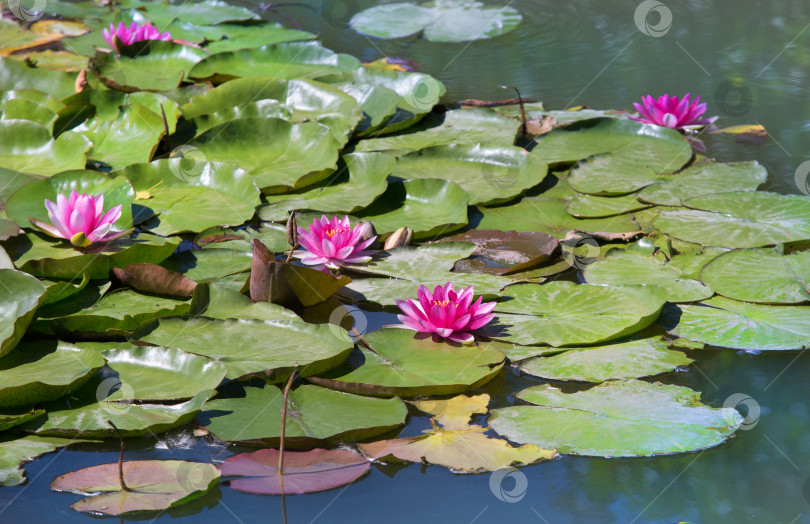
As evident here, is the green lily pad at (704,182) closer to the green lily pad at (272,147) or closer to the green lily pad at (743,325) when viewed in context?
the green lily pad at (743,325)

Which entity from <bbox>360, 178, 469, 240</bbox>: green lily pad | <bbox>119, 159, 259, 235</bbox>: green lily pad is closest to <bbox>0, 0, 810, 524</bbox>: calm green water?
<bbox>360, 178, 469, 240</bbox>: green lily pad

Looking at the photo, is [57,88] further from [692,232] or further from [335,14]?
[692,232]

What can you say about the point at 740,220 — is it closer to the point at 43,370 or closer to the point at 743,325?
the point at 743,325

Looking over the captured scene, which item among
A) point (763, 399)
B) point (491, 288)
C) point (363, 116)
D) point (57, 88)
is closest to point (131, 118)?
point (57, 88)

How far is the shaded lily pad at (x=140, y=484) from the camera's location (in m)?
1.48

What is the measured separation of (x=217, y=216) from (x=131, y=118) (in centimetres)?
90

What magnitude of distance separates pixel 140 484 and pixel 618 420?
1.09 m

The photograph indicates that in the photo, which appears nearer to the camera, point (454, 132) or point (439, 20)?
point (454, 132)

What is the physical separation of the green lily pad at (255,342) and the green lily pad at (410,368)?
7 cm

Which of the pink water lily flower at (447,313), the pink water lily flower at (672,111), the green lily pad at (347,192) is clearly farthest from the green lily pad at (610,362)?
the pink water lily flower at (672,111)

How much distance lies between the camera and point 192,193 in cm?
278

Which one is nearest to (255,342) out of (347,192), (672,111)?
(347,192)

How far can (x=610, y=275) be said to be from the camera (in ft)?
7.83

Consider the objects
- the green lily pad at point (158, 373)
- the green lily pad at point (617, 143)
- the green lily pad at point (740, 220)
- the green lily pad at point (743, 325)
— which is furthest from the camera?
the green lily pad at point (617, 143)
